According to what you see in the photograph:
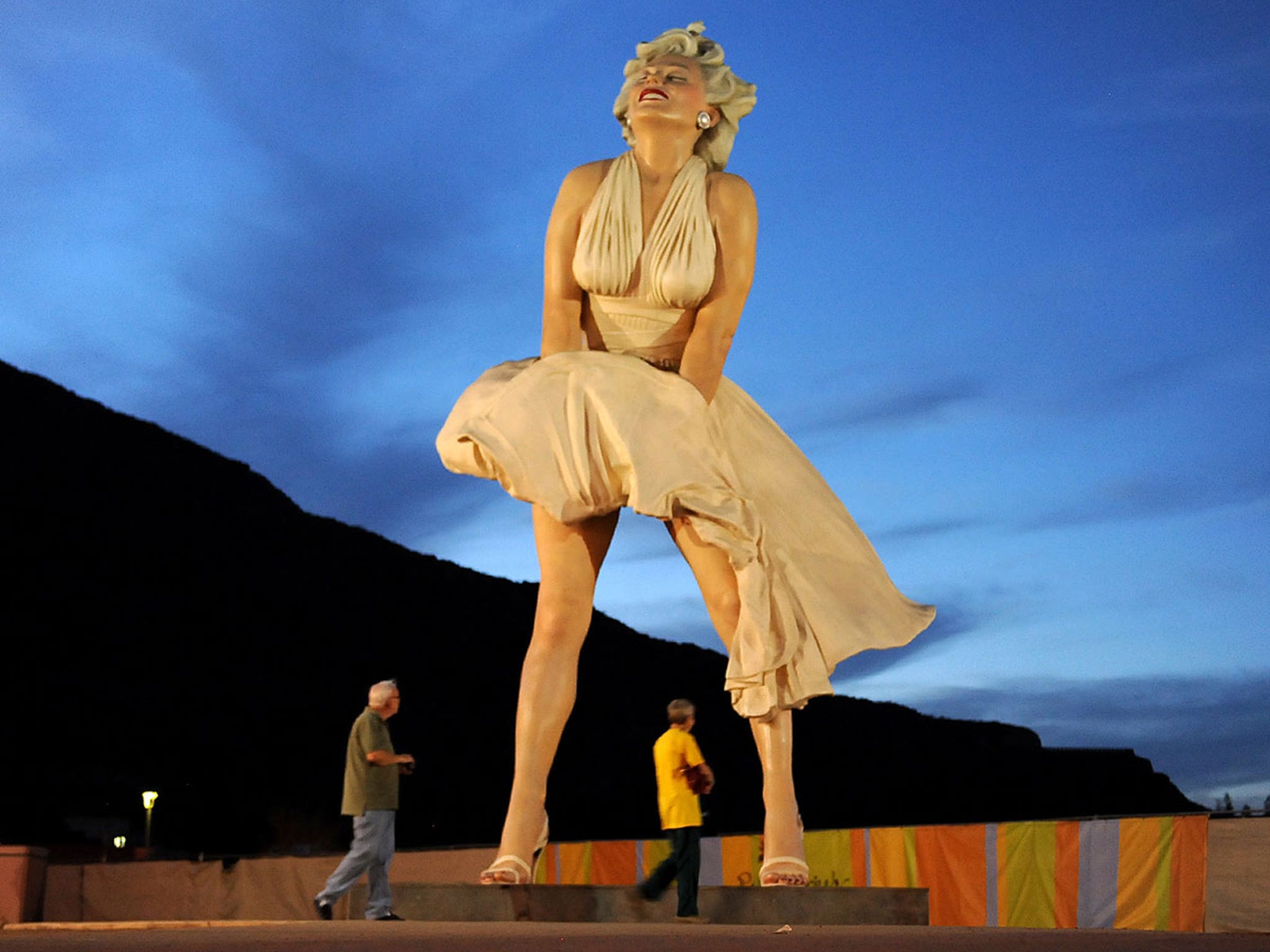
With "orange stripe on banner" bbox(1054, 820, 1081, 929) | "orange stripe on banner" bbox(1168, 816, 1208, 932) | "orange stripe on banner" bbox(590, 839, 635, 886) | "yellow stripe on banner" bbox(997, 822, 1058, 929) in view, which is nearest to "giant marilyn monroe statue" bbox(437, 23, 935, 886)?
"orange stripe on banner" bbox(1168, 816, 1208, 932)

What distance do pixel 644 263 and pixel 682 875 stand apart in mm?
2849

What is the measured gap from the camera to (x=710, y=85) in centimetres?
785

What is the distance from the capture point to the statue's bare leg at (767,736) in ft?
23.5

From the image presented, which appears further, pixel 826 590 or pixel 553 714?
pixel 826 590

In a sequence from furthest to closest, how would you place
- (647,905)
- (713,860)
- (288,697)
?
1. (288,697)
2. (713,860)
3. (647,905)

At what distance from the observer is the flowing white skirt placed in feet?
23.9

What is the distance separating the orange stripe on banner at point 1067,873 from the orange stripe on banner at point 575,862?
24.3 feet

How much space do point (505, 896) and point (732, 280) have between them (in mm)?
3065

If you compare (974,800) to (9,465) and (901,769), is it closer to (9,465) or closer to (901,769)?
(901,769)

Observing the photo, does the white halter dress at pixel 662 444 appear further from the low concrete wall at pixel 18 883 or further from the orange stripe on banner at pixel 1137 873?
the orange stripe on banner at pixel 1137 873

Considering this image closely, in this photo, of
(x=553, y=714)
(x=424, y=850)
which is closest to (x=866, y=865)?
(x=424, y=850)

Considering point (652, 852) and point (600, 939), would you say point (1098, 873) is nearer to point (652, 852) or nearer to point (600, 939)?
point (652, 852)

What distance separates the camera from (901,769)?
59.1m

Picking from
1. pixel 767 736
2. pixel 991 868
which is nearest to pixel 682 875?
pixel 767 736
